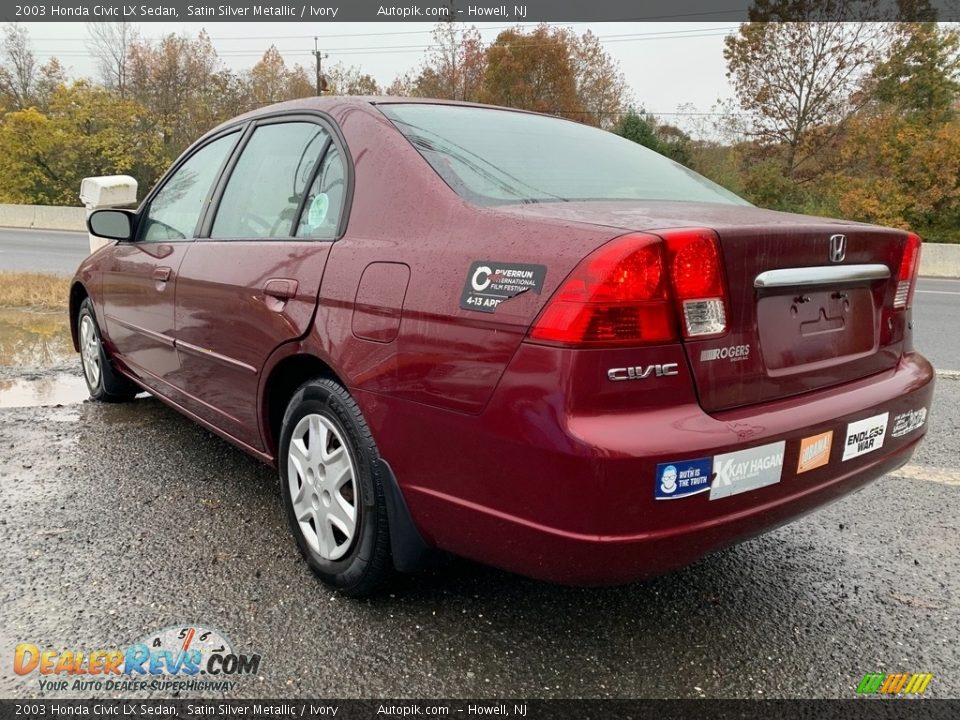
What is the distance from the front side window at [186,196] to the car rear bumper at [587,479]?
1.90 metres

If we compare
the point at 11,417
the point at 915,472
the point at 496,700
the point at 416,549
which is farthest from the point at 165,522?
the point at 915,472

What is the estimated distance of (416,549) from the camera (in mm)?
2033

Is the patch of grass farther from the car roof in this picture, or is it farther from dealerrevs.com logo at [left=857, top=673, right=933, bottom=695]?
dealerrevs.com logo at [left=857, top=673, right=933, bottom=695]

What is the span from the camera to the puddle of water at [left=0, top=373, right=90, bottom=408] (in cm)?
450

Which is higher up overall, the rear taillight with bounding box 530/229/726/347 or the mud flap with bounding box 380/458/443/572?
the rear taillight with bounding box 530/229/726/347

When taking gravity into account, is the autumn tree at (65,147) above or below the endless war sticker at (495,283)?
above

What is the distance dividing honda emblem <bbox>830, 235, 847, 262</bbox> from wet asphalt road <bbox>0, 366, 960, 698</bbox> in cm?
116

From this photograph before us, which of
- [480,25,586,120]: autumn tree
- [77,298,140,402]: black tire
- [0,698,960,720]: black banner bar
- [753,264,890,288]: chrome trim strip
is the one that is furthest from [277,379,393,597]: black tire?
[480,25,586,120]: autumn tree

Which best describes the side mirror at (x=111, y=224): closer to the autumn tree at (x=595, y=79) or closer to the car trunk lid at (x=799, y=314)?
the car trunk lid at (x=799, y=314)

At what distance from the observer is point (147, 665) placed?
6.51ft

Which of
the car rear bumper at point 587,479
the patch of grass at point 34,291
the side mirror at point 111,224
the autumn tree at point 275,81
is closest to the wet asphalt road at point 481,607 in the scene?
the car rear bumper at point 587,479

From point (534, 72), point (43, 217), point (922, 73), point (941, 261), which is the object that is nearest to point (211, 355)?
point (941, 261)

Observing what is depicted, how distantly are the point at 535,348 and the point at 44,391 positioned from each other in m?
4.42

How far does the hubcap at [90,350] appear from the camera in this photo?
443 centimetres
